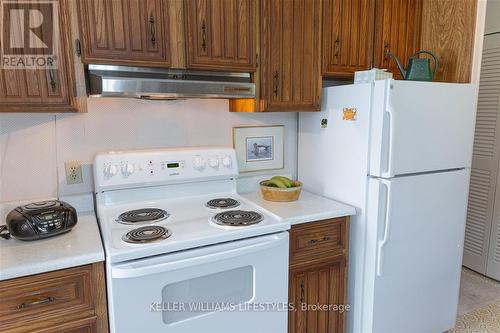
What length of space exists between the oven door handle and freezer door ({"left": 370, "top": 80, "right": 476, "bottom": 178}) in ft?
2.20

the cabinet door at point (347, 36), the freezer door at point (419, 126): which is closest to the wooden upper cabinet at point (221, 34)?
the cabinet door at point (347, 36)

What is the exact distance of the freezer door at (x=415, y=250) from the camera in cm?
176

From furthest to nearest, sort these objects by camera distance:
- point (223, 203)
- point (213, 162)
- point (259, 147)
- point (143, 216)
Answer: point (259, 147), point (213, 162), point (223, 203), point (143, 216)

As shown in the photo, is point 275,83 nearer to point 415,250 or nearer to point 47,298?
point 415,250

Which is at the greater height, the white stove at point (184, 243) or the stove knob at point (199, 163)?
the stove knob at point (199, 163)

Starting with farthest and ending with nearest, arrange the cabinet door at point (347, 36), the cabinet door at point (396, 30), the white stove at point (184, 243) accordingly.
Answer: the cabinet door at point (396, 30) → the cabinet door at point (347, 36) → the white stove at point (184, 243)

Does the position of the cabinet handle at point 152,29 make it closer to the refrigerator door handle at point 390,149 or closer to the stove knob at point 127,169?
the stove knob at point 127,169

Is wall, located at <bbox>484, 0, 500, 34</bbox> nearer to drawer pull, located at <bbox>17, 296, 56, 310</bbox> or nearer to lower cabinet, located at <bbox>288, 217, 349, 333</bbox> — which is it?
lower cabinet, located at <bbox>288, 217, 349, 333</bbox>

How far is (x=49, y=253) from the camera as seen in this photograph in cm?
126

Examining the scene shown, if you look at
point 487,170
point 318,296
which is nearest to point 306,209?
point 318,296

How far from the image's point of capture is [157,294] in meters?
1.31

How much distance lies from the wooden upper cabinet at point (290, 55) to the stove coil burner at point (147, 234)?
2.74ft

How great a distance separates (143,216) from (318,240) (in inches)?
35.1

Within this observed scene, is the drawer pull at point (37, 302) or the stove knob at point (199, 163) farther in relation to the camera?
the stove knob at point (199, 163)
